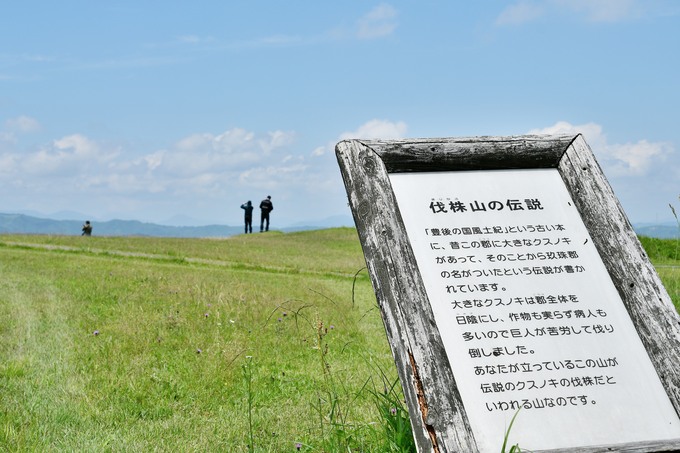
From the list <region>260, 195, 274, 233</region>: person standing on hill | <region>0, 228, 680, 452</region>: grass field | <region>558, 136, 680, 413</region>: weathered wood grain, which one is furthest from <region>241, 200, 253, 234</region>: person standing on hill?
<region>558, 136, 680, 413</region>: weathered wood grain

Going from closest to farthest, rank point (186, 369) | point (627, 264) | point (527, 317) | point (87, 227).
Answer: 1. point (527, 317)
2. point (627, 264)
3. point (186, 369)
4. point (87, 227)

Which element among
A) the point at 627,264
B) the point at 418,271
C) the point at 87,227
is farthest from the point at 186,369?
the point at 87,227

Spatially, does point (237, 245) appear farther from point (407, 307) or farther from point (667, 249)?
point (407, 307)

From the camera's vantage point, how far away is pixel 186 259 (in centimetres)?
2588

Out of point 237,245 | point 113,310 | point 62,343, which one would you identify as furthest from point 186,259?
point 62,343

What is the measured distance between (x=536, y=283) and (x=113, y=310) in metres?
8.66

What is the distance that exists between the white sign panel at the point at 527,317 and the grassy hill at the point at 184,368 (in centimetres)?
80

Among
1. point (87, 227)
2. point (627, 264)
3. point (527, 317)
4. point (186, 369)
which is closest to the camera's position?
point (527, 317)

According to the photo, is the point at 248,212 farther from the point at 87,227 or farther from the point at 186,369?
the point at 186,369

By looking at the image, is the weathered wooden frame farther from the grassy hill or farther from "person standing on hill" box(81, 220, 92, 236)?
"person standing on hill" box(81, 220, 92, 236)

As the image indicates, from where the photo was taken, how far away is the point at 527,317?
418cm

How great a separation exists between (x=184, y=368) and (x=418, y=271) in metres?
4.50

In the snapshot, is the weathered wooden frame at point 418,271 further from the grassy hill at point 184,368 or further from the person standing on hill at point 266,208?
the person standing on hill at point 266,208

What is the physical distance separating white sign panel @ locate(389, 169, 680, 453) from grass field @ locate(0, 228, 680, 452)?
2.71ft
